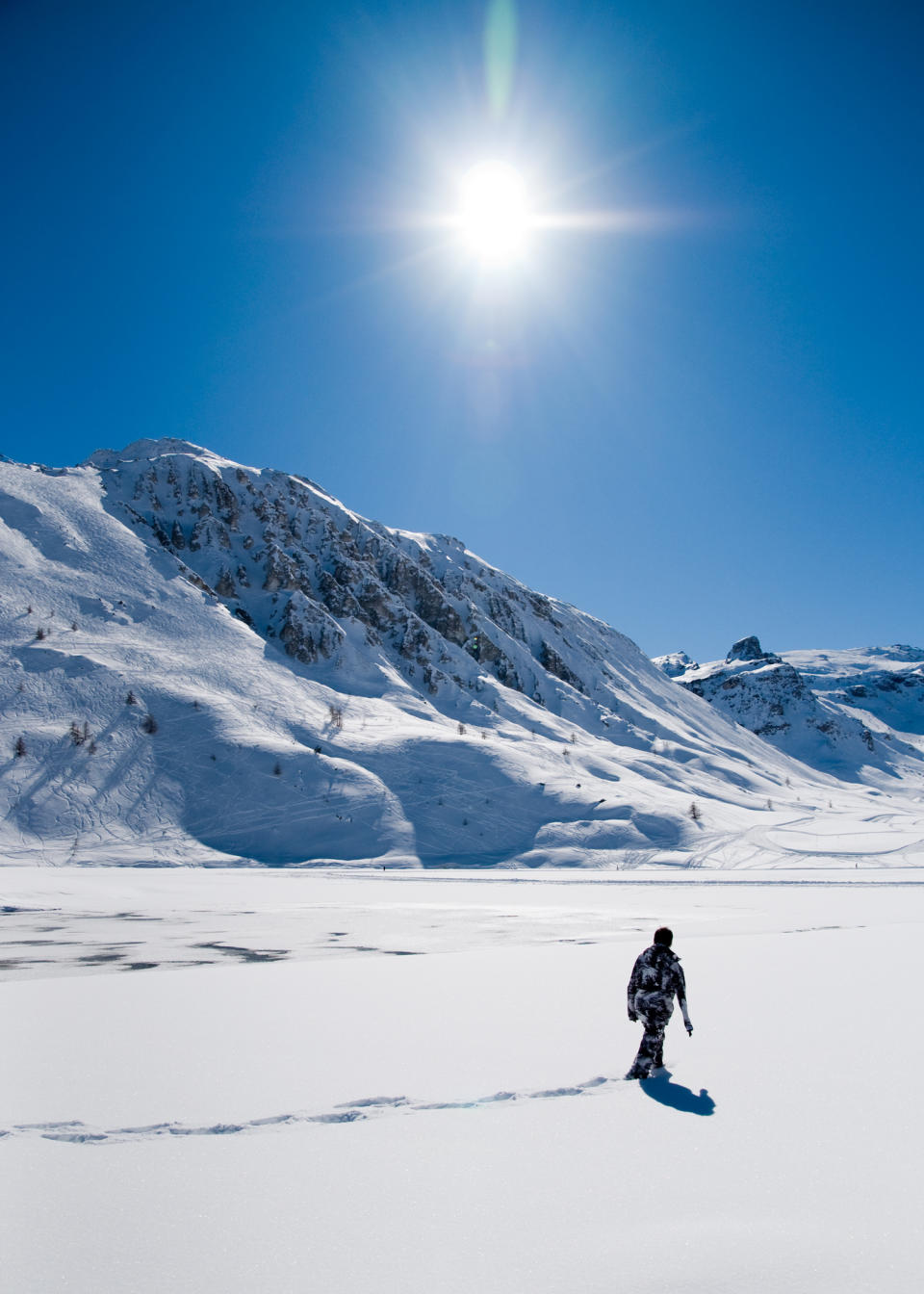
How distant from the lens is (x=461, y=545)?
148 meters

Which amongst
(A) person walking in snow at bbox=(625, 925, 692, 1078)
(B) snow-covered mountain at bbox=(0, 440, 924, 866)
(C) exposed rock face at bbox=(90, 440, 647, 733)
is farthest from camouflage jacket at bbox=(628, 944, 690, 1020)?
(C) exposed rock face at bbox=(90, 440, 647, 733)

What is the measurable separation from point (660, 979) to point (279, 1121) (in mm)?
4380

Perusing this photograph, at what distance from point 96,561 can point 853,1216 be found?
84.0 metres

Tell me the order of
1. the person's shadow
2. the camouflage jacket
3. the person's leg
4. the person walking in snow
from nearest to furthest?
the person's shadow, the person's leg, the person walking in snow, the camouflage jacket

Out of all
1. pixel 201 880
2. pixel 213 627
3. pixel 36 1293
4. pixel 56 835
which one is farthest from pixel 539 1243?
pixel 213 627

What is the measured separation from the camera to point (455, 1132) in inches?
249

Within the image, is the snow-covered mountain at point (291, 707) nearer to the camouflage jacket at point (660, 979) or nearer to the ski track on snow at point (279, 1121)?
the ski track on snow at point (279, 1121)

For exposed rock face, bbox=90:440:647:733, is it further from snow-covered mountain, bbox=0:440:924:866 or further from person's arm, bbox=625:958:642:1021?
person's arm, bbox=625:958:642:1021

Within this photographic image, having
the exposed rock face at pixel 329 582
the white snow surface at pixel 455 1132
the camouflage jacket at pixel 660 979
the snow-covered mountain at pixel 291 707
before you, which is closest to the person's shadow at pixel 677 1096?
the white snow surface at pixel 455 1132

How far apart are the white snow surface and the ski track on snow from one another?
3 cm

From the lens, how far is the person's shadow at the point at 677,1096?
6.95 meters

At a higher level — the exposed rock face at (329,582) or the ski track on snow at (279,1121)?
the exposed rock face at (329,582)

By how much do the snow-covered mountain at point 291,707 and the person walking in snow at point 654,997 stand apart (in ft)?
132

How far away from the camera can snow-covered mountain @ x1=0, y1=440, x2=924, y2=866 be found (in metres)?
48.1
